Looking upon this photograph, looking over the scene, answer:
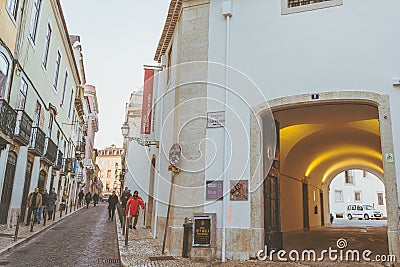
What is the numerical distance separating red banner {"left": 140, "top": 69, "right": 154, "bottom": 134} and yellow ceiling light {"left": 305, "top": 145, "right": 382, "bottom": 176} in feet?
27.0

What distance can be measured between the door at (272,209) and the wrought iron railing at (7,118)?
7.25 metres

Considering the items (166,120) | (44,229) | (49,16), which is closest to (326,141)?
(166,120)

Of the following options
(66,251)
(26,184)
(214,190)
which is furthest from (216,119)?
(26,184)

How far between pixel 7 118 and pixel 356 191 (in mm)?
35767

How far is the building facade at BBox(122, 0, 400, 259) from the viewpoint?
25.9 feet

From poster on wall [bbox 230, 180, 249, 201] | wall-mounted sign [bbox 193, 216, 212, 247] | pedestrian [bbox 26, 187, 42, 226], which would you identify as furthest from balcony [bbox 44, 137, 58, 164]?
poster on wall [bbox 230, 180, 249, 201]

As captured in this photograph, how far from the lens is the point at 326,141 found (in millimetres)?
15359

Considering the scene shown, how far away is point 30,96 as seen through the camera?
14.1 metres

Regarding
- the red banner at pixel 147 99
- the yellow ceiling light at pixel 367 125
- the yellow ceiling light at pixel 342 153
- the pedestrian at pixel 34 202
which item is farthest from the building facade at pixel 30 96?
the yellow ceiling light at pixel 342 153

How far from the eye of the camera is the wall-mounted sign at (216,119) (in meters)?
8.84

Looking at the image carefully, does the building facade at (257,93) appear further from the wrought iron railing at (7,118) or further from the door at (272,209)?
the wrought iron railing at (7,118)

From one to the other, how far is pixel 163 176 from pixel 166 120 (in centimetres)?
166

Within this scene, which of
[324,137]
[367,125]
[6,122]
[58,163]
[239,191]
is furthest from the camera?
[58,163]

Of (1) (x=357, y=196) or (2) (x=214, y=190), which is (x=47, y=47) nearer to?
(2) (x=214, y=190)
